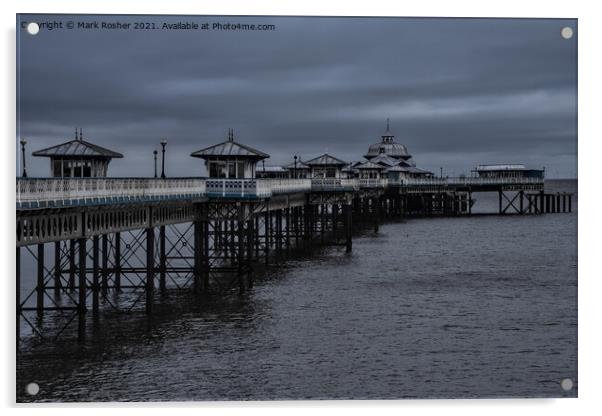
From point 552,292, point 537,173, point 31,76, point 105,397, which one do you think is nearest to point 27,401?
point 105,397

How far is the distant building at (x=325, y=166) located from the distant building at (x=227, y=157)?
4202cm

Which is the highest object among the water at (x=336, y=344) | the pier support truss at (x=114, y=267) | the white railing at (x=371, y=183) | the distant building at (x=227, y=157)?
the distant building at (x=227, y=157)

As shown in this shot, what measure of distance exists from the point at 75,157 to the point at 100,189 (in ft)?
17.3

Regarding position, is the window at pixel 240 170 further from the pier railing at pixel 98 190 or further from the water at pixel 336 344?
the water at pixel 336 344

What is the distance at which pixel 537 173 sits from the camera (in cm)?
15450

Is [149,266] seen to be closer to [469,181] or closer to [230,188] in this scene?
[230,188]

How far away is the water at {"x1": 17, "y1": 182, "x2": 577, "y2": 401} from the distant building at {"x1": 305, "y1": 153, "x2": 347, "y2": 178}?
31.4 metres

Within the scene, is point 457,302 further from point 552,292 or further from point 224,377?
point 224,377

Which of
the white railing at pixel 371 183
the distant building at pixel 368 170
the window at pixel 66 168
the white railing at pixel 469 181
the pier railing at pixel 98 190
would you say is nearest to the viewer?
the pier railing at pixel 98 190

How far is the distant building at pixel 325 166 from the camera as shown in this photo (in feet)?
294

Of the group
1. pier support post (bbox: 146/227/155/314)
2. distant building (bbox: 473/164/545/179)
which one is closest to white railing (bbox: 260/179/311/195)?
pier support post (bbox: 146/227/155/314)

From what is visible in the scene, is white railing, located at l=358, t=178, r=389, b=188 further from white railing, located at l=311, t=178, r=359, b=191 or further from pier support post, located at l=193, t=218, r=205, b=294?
pier support post, located at l=193, t=218, r=205, b=294

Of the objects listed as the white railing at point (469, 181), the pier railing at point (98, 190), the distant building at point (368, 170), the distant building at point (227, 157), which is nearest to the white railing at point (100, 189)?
the pier railing at point (98, 190)
